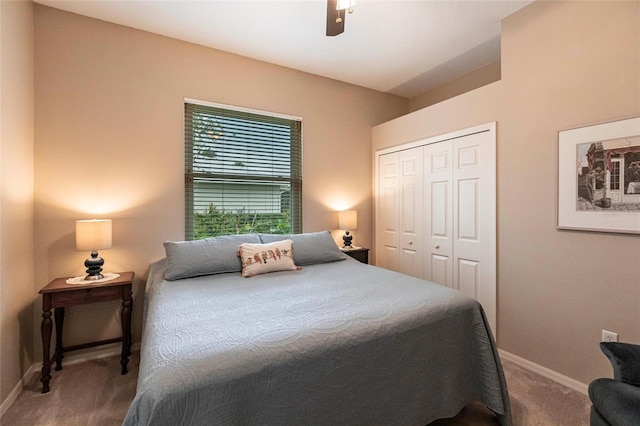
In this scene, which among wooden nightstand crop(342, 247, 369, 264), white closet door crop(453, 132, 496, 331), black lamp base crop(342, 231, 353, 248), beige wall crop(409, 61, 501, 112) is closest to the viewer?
white closet door crop(453, 132, 496, 331)

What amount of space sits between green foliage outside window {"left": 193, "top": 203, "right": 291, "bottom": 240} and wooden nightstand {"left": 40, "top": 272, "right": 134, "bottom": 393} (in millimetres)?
752

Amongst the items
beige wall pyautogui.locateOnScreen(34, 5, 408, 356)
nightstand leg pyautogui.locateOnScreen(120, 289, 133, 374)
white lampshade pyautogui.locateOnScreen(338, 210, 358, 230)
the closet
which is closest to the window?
beige wall pyautogui.locateOnScreen(34, 5, 408, 356)

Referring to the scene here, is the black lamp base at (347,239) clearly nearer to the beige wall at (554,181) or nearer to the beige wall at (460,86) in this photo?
the beige wall at (554,181)

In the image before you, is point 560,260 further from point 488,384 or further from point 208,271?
point 208,271

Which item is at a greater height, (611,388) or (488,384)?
(611,388)

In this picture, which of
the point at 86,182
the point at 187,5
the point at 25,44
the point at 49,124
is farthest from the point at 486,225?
the point at 25,44

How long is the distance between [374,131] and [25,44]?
3.37 m

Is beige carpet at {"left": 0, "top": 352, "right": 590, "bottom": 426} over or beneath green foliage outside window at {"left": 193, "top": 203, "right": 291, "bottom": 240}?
beneath

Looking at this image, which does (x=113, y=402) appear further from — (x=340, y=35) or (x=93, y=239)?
(x=340, y=35)

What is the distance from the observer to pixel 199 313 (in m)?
1.48

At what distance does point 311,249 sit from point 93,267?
5.65 ft

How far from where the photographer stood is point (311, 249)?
2.72 metres

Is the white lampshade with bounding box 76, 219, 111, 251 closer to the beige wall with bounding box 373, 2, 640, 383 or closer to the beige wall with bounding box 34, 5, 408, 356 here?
the beige wall with bounding box 34, 5, 408, 356

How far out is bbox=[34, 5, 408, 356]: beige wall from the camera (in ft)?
7.61
